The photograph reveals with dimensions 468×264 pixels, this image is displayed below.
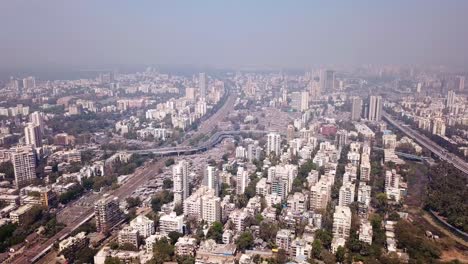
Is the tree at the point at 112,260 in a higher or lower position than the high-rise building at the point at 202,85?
lower

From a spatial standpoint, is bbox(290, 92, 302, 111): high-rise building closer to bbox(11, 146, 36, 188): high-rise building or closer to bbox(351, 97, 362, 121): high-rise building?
bbox(351, 97, 362, 121): high-rise building

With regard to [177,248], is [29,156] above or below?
above

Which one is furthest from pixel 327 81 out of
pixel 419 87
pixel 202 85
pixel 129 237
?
pixel 129 237

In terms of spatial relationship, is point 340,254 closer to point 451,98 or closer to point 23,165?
point 23,165

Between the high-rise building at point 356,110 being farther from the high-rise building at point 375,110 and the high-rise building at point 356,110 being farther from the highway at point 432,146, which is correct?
the highway at point 432,146

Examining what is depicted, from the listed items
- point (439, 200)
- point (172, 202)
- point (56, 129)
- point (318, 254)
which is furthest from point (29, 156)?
point (439, 200)

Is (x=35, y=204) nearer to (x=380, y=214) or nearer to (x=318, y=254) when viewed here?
(x=318, y=254)

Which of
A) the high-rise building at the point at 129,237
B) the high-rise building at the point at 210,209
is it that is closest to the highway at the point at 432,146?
the high-rise building at the point at 210,209
